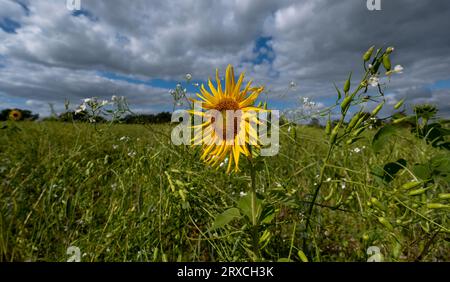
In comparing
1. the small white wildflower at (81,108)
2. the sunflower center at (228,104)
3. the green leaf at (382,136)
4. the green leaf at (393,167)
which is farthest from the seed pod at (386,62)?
the small white wildflower at (81,108)

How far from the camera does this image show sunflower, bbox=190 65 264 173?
74 cm

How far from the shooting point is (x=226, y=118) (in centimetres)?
79

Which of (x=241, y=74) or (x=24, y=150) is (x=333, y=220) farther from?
(x=24, y=150)

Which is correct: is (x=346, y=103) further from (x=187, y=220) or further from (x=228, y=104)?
(x=187, y=220)

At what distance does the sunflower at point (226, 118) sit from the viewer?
74 centimetres

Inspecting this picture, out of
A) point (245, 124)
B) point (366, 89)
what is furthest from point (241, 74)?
point (366, 89)

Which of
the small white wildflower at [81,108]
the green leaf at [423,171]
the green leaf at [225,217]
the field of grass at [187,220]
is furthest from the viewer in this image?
the small white wildflower at [81,108]

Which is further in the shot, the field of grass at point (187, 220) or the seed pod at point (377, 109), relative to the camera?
the field of grass at point (187, 220)

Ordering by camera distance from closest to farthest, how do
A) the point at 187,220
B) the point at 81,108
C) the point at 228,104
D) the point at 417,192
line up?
the point at 417,192, the point at 228,104, the point at 187,220, the point at 81,108

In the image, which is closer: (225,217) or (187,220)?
(225,217)

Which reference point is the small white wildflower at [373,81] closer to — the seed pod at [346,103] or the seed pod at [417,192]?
the seed pod at [346,103]

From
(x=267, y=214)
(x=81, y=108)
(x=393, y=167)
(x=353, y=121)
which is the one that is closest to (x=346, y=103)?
(x=353, y=121)

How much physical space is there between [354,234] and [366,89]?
0.65 meters

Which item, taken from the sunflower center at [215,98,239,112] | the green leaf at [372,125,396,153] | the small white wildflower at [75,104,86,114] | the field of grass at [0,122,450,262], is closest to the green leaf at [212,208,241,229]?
the field of grass at [0,122,450,262]
